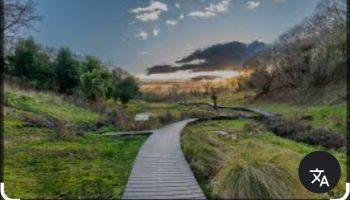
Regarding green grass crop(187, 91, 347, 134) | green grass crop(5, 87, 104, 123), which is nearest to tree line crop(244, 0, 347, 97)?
green grass crop(187, 91, 347, 134)

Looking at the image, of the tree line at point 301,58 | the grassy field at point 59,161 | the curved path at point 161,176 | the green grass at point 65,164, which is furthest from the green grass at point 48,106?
the tree line at point 301,58

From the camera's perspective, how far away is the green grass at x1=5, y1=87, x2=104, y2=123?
2011cm

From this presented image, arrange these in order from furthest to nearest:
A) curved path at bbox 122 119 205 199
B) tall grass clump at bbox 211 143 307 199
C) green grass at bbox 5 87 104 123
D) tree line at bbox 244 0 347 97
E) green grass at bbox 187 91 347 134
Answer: green grass at bbox 5 87 104 123
green grass at bbox 187 91 347 134
tree line at bbox 244 0 347 97
curved path at bbox 122 119 205 199
tall grass clump at bbox 211 143 307 199

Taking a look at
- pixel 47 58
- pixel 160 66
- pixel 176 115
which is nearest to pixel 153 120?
pixel 176 115

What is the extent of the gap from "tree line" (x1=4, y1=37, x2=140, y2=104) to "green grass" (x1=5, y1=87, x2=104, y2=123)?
31.3 inches

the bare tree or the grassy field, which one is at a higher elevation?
the bare tree

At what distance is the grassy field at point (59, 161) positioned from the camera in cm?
823

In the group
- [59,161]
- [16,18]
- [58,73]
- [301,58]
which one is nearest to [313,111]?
[301,58]

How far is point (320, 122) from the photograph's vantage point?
18.3 metres

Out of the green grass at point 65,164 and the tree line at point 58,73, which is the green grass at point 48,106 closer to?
the tree line at point 58,73

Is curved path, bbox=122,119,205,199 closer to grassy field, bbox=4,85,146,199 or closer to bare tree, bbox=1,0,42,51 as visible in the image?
grassy field, bbox=4,85,146,199

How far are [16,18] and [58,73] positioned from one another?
5780 mm

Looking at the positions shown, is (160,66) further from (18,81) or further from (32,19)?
(18,81)

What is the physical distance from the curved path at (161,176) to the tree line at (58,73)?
222cm
